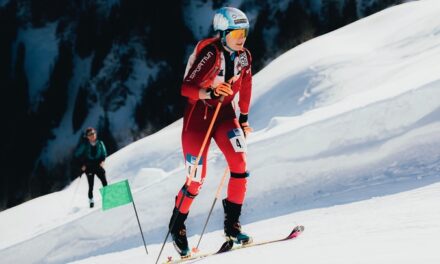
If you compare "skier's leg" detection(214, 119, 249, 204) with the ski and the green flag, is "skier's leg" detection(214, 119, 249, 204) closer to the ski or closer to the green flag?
the ski

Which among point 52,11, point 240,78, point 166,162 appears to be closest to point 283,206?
point 240,78

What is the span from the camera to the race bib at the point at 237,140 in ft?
15.1

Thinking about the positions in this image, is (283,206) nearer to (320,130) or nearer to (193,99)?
(320,130)

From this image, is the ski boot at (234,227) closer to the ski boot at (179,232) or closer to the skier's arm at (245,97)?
the ski boot at (179,232)

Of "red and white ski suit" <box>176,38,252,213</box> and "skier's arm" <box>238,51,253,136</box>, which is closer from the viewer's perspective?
"red and white ski suit" <box>176,38,252,213</box>

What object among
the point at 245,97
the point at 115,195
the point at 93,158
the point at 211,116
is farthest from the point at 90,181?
the point at 211,116

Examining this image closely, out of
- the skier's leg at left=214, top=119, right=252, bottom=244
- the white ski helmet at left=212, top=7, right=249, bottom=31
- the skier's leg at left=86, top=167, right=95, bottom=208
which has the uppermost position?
the white ski helmet at left=212, top=7, right=249, bottom=31

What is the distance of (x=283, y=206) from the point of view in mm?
6258

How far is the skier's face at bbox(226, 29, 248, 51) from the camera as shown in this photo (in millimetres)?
4516

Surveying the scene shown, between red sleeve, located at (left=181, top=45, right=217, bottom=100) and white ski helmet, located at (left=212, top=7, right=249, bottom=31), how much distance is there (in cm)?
20

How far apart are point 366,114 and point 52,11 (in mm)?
55343

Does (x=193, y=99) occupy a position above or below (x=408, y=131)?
above

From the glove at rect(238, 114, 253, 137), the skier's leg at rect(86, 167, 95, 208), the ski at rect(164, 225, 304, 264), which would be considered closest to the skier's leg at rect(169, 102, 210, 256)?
the ski at rect(164, 225, 304, 264)

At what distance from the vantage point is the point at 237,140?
4.61 metres
